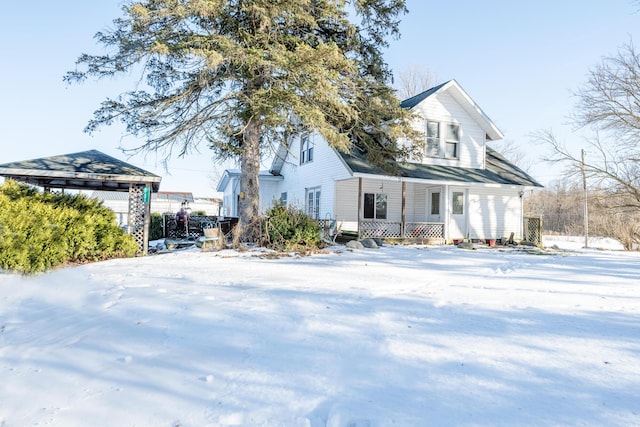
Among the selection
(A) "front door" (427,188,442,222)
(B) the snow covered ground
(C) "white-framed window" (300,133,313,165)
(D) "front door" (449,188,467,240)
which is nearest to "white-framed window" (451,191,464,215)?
(D) "front door" (449,188,467,240)

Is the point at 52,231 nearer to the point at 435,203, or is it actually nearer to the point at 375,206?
the point at 375,206

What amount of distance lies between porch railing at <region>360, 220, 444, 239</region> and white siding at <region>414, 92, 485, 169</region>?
110 inches

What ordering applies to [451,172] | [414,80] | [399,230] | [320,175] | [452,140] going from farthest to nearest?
[414,80]
[320,175]
[452,140]
[451,172]
[399,230]

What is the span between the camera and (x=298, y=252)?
1076 cm

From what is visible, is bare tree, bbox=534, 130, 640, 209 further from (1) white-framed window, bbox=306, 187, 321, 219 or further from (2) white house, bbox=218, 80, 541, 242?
(1) white-framed window, bbox=306, 187, 321, 219

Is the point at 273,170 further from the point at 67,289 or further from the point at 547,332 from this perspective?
the point at 547,332

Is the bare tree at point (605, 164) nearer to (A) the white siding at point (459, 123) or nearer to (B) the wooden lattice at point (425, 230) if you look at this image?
(A) the white siding at point (459, 123)

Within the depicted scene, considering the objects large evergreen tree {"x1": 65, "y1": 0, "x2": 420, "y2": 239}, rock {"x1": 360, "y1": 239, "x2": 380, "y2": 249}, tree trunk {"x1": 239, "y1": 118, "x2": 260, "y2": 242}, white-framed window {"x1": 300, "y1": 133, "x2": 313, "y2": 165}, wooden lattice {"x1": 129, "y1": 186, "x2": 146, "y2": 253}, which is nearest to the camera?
large evergreen tree {"x1": 65, "y1": 0, "x2": 420, "y2": 239}

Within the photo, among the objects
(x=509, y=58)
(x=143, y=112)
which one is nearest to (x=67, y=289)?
(x=143, y=112)

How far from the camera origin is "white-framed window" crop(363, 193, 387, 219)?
16.8 m

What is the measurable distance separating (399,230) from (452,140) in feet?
15.7

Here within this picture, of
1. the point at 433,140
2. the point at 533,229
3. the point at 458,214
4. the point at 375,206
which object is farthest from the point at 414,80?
the point at 375,206

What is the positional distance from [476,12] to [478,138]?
5.12 m

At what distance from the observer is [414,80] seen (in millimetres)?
33375
